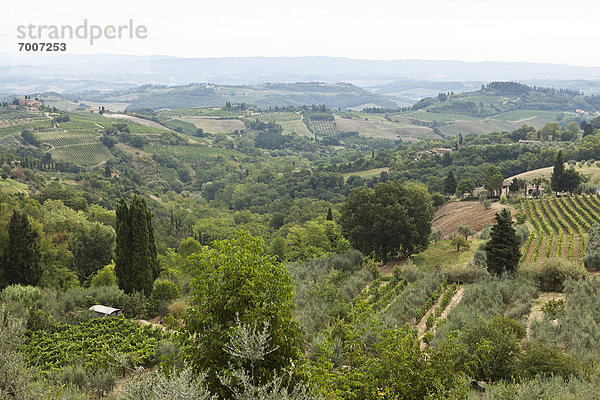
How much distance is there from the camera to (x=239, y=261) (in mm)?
8453

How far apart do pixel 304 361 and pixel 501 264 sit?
18.6 metres

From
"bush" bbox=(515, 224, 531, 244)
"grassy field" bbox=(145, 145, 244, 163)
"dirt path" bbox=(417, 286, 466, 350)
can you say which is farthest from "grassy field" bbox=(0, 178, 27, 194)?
"grassy field" bbox=(145, 145, 244, 163)

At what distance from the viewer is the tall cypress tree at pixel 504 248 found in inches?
917

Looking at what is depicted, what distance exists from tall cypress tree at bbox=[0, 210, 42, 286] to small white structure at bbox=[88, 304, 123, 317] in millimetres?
6939

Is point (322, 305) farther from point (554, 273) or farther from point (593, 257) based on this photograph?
point (593, 257)

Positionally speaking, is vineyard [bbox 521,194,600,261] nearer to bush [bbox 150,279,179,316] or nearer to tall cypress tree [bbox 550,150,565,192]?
tall cypress tree [bbox 550,150,565,192]

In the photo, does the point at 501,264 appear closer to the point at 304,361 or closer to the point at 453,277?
the point at 453,277

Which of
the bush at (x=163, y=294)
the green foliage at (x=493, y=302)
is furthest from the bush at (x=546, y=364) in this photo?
the bush at (x=163, y=294)

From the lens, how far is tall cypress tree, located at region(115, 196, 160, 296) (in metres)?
24.3

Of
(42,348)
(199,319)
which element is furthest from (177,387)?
(42,348)

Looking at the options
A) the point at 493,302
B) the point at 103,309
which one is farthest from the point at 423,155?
the point at 103,309

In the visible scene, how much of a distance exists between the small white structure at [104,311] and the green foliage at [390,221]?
18.2 m

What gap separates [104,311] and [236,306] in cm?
1568

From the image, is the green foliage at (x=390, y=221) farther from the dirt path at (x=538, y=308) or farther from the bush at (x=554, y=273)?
the dirt path at (x=538, y=308)
